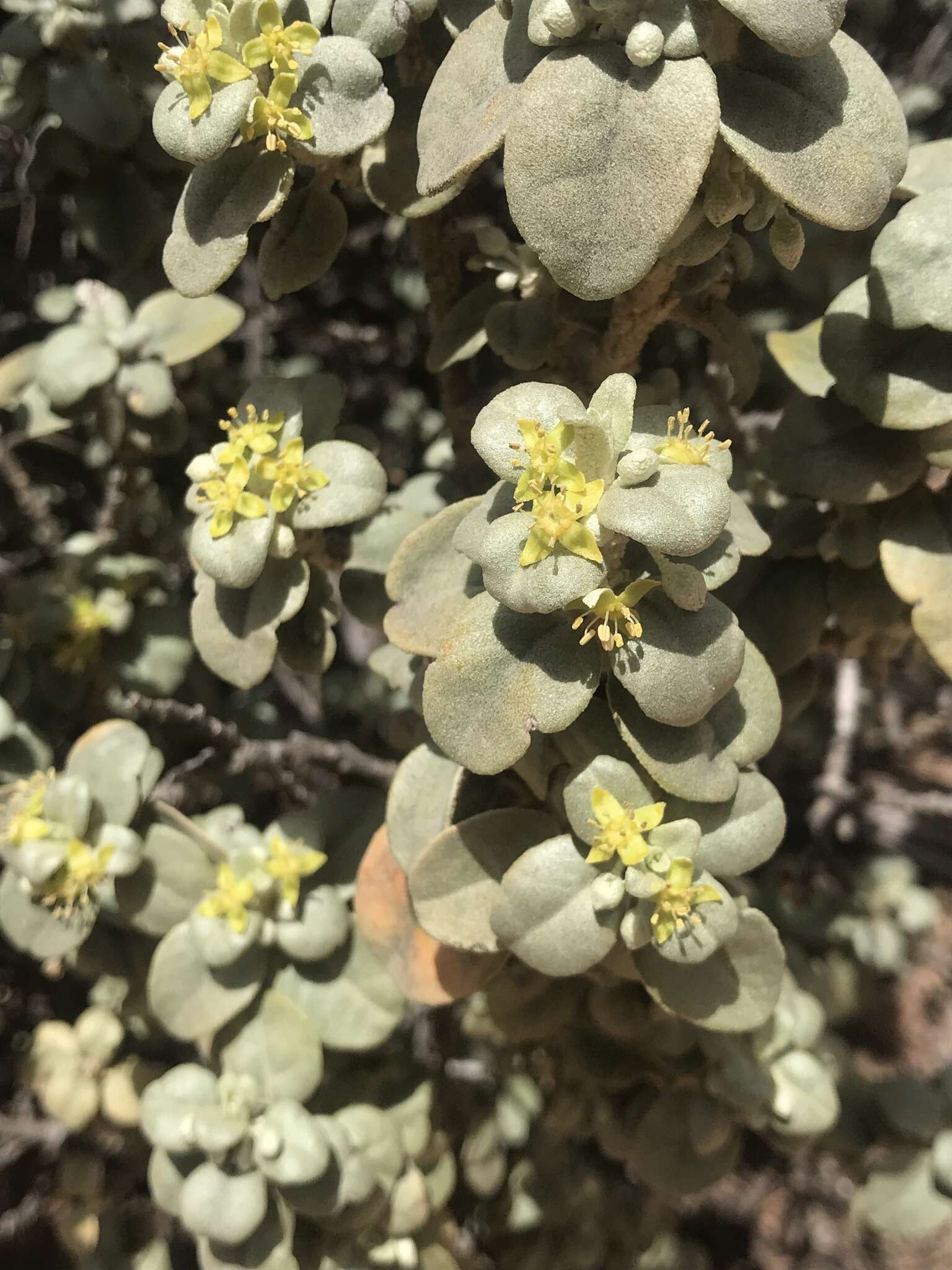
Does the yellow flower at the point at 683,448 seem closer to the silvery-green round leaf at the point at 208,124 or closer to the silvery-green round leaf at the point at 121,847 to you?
the silvery-green round leaf at the point at 208,124

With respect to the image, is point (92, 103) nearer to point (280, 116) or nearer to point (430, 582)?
point (280, 116)

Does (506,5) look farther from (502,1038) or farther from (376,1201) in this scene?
(502,1038)

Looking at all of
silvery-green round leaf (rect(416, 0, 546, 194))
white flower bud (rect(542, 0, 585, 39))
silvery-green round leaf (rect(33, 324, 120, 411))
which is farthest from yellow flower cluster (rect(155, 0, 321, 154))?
silvery-green round leaf (rect(33, 324, 120, 411))

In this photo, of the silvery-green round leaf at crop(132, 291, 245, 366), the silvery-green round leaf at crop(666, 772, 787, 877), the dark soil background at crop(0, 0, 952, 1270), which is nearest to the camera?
the silvery-green round leaf at crop(666, 772, 787, 877)

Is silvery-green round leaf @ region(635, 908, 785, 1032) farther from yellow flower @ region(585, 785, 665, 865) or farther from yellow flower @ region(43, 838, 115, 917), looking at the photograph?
yellow flower @ region(43, 838, 115, 917)

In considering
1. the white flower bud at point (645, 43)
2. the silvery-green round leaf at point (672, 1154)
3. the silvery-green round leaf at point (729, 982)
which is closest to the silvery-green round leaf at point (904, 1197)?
the silvery-green round leaf at point (672, 1154)

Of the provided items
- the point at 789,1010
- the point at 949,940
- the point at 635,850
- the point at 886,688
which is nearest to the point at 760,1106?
the point at 789,1010

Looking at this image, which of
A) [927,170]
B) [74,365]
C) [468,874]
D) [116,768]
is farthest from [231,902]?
[927,170]
